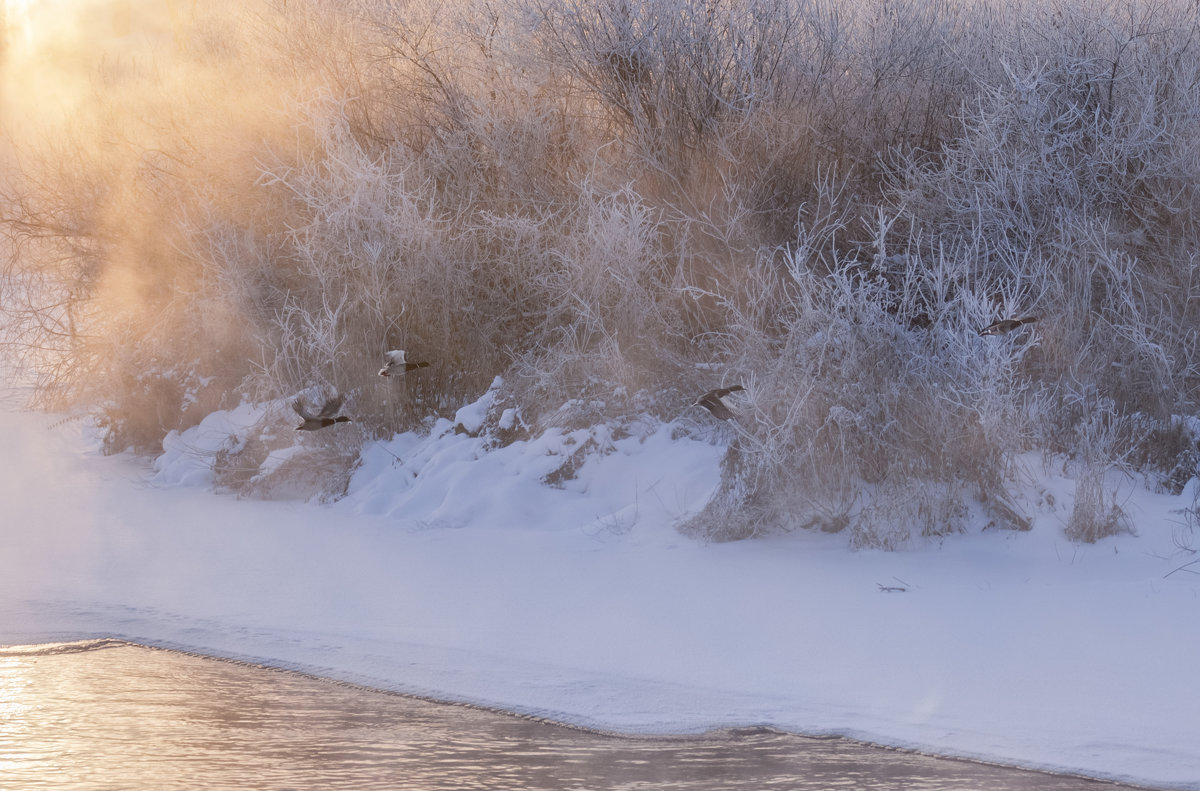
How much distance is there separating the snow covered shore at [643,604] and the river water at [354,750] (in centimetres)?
17

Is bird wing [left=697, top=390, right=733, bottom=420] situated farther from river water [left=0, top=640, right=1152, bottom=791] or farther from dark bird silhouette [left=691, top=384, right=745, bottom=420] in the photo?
river water [left=0, top=640, right=1152, bottom=791]

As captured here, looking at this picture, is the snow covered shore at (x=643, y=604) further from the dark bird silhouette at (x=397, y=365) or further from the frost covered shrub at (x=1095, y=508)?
the dark bird silhouette at (x=397, y=365)

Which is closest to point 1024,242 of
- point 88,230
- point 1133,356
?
point 1133,356

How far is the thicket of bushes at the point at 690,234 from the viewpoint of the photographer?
267 inches

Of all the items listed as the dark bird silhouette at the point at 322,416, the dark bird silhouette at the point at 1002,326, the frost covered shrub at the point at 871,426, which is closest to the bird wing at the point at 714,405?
the frost covered shrub at the point at 871,426

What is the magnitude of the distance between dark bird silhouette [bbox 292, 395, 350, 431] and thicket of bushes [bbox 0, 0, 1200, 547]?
0.96 ft

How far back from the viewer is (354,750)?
4.07m

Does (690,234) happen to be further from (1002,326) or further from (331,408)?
(331,408)

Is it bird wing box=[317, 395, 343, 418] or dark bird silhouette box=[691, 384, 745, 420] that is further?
bird wing box=[317, 395, 343, 418]

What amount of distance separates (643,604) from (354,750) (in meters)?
→ 1.94

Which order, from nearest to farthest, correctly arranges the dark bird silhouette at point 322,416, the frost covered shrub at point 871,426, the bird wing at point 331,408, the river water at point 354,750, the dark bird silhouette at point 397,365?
the river water at point 354,750 → the frost covered shrub at point 871,426 → the dark bird silhouette at point 322,416 → the dark bird silhouette at point 397,365 → the bird wing at point 331,408

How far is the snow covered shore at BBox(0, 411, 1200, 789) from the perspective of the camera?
4422 mm

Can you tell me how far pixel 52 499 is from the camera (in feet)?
26.4

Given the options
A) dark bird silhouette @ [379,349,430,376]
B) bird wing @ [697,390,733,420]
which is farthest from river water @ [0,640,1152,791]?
dark bird silhouette @ [379,349,430,376]
